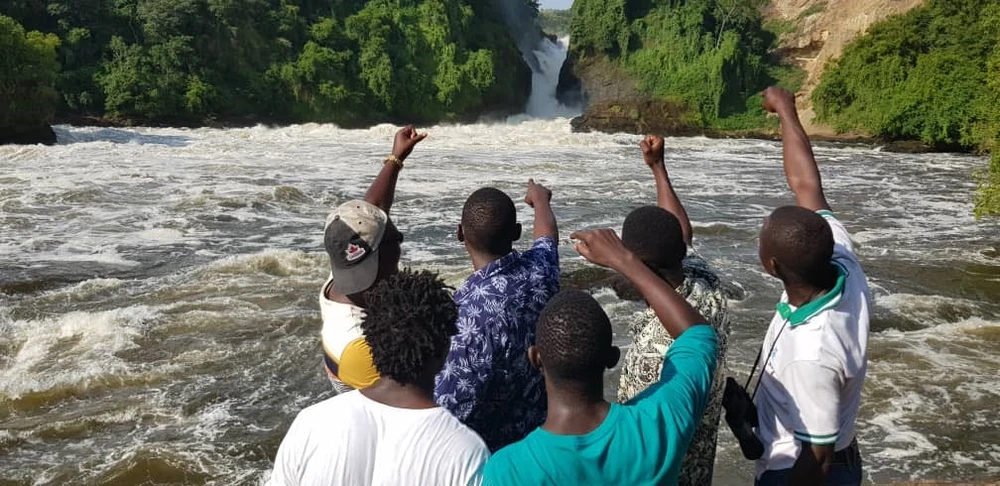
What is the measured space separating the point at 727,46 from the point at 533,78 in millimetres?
12602

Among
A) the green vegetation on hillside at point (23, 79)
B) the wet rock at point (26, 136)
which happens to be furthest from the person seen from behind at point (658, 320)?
the green vegetation on hillside at point (23, 79)

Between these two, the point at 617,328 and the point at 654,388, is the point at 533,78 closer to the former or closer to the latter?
the point at 617,328

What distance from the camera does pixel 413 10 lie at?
45156 millimetres

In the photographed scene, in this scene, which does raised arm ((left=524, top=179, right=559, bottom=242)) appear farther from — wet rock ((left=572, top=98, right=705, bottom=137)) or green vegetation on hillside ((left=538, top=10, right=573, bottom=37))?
green vegetation on hillside ((left=538, top=10, right=573, bottom=37))

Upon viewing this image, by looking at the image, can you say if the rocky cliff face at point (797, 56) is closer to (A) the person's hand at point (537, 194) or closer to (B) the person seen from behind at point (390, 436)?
(A) the person's hand at point (537, 194)

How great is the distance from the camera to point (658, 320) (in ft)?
8.06

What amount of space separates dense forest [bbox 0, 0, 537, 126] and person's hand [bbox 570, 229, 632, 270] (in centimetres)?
2837

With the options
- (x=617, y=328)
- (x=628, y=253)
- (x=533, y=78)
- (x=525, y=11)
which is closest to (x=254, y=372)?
(x=617, y=328)

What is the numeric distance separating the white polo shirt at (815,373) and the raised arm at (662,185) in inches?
25.6

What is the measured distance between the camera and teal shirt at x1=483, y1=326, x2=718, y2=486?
1768 millimetres

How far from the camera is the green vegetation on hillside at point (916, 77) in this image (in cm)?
3006

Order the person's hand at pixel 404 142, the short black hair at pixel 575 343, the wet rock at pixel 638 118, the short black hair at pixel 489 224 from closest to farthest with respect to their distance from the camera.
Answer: the short black hair at pixel 575 343 < the short black hair at pixel 489 224 < the person's hand at pixel 404 142 < the wet rock at pixel 638 118

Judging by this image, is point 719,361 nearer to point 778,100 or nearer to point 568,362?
point 568,362

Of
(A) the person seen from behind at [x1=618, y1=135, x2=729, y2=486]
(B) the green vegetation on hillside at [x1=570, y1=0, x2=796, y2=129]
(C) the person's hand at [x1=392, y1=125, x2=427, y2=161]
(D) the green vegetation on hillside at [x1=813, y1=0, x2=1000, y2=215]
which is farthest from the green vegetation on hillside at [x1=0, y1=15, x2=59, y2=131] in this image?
(D) the green vegetation on hillside at [x1=813, y1=0, x2=1000, y2=215]
